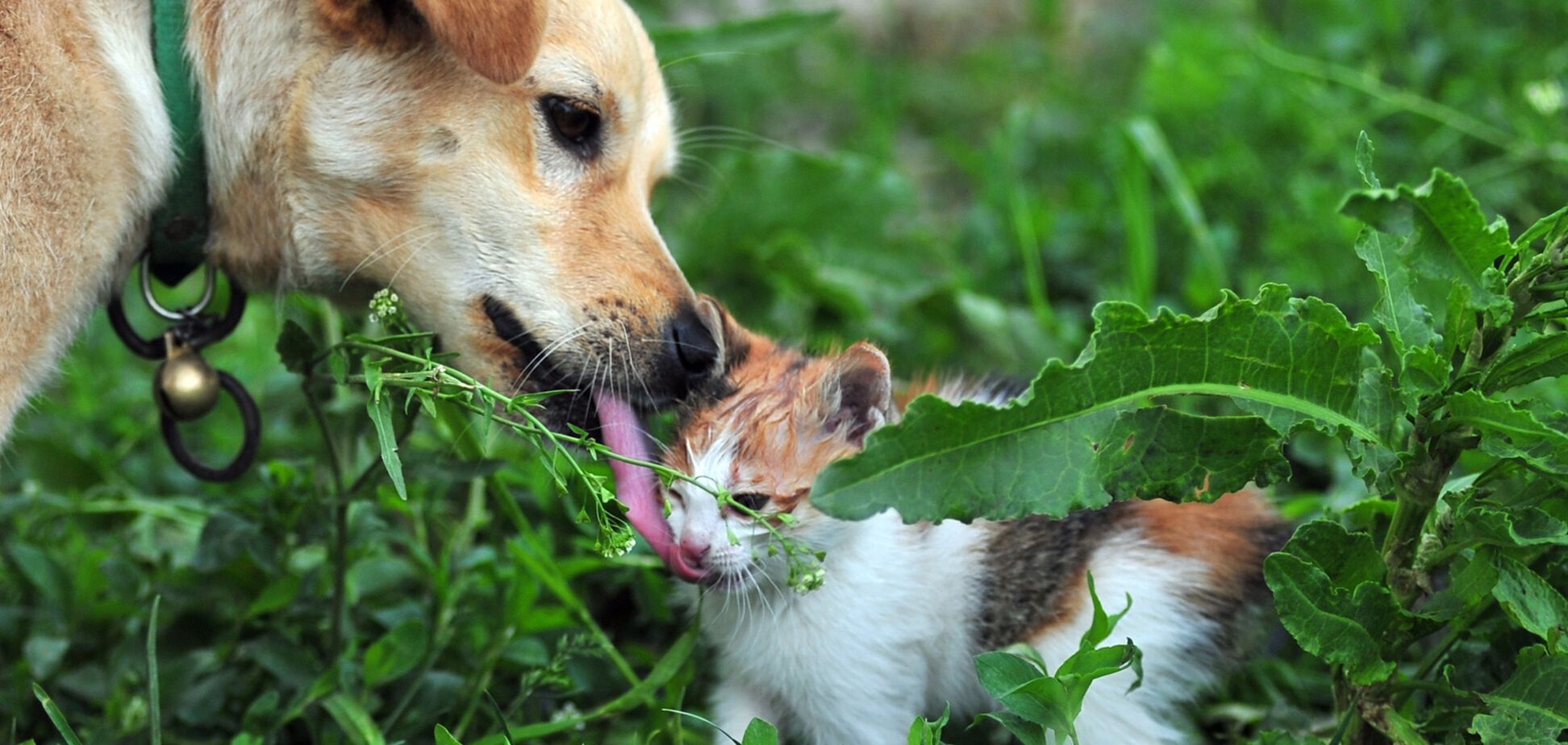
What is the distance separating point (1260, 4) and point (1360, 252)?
405 centimetres

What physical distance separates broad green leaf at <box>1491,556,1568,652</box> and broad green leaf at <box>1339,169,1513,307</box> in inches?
14.2

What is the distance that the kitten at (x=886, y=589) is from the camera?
92.0 inches

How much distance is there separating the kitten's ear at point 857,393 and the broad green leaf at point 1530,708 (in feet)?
3.19

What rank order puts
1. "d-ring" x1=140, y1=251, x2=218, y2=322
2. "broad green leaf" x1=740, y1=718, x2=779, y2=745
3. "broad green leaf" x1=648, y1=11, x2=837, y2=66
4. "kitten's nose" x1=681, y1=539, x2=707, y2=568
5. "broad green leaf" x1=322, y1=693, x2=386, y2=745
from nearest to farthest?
"broad green leaf" x1=740, y1=718, x2=779, y2=745
"kitten's nose" x1=681, y1=539, x2=707, y2=568
"broad green leaf" x1=322, y1=693, x2=386, y2=745
"d-ring" x1=140, y1=251, x2=218, y2=322
"broad green leaf" x1=648, y1=11, x2=837, y2=66

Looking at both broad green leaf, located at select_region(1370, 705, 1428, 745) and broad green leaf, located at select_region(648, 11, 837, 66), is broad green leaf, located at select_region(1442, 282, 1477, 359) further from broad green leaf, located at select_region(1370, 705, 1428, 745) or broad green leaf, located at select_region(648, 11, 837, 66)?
broad green leaf, located at select_region(648, 11, 837, 66)

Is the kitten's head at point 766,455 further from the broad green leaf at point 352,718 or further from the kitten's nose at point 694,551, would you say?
the broad green leaf at point 352,718

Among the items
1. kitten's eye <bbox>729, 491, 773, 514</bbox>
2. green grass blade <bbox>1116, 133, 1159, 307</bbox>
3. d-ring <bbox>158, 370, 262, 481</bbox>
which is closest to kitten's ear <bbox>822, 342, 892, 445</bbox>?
kitten's eye <bbox>729, 491, 773, 514</bbox>

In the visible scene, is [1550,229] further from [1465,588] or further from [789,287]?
[789,287]

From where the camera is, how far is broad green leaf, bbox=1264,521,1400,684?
201 cm

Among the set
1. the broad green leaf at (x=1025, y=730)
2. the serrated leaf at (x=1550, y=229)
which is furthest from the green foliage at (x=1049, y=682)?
the serrated leaf at (x=1550, y=229)

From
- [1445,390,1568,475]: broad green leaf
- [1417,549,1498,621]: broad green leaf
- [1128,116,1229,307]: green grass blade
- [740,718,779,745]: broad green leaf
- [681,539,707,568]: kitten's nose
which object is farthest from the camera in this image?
[1128,116,1229,307]: green grass blade

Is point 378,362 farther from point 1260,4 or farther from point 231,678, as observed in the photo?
point 1260,4

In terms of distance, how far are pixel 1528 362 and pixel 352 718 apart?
1913 mm

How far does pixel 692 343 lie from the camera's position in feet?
8.33
